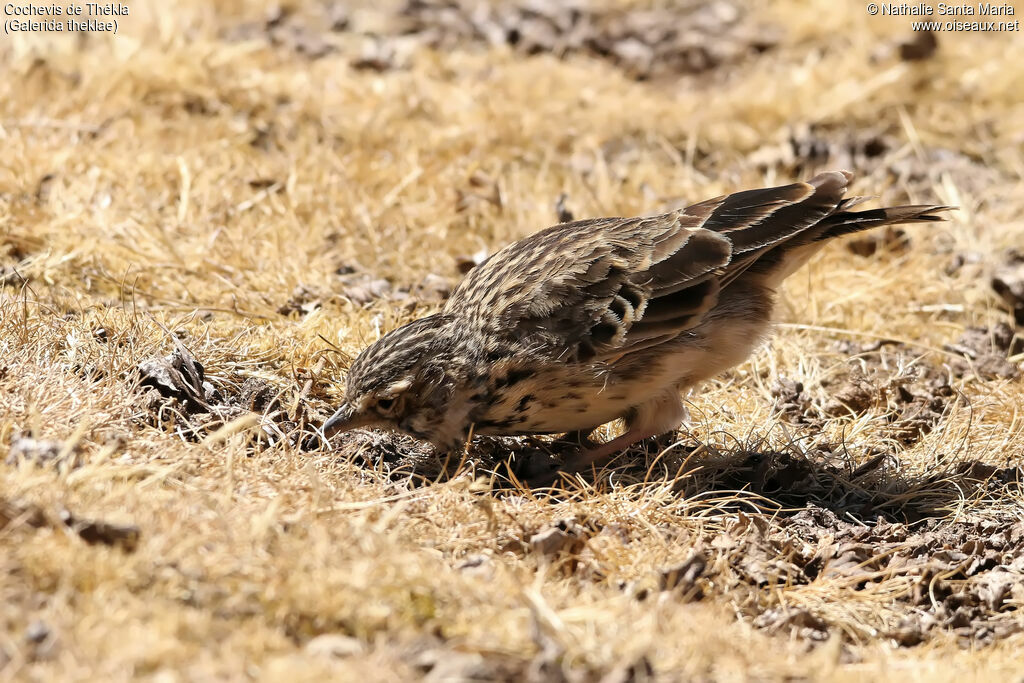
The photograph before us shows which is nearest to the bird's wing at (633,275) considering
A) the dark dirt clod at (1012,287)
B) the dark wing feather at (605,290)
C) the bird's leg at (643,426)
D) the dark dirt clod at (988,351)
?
the dark wing feather at (605,290)

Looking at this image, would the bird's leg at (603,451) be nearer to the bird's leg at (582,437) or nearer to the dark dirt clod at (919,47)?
the bird's leg at (582,437)

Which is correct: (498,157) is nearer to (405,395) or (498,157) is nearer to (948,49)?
(405,395)

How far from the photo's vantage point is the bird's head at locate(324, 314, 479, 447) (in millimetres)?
5121

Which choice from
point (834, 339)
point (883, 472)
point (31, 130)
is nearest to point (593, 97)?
point (834, 339)

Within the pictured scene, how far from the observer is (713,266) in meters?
5.32

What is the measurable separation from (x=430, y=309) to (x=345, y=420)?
5.67 feet

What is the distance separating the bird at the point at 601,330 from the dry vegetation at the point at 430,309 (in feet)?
0.85

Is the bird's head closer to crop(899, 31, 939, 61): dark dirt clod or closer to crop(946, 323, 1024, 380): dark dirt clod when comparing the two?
crop(946, 323, 1024, 380): dark dirt clod

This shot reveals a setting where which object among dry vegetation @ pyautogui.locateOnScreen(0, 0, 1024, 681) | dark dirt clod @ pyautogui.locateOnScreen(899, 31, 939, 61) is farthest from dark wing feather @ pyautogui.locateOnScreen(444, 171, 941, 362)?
dark dirt clod @ pyautogui.locateOnScreen(899, 31, 939, 61)

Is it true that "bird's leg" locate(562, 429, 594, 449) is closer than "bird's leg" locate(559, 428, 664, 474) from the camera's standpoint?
No

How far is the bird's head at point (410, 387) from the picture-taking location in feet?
16.8

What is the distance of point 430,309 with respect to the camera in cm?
676

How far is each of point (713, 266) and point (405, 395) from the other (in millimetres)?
1525

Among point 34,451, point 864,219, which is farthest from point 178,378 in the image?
point 864,219
